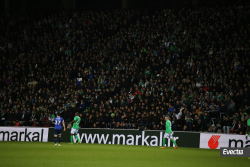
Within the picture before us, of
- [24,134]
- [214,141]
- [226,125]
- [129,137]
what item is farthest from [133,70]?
[214,141]

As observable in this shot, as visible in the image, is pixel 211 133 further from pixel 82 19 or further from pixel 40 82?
pixel 82 19

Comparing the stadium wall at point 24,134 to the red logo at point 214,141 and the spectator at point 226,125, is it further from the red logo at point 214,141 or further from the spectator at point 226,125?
the spectator at point 226,125

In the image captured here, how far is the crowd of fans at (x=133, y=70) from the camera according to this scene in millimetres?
24906

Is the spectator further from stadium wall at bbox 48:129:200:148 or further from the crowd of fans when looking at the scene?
stadium wall at bbox 48:129:200:148

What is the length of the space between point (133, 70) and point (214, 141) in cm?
1048

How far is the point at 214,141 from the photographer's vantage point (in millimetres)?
21641

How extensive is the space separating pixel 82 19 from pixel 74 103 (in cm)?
1181

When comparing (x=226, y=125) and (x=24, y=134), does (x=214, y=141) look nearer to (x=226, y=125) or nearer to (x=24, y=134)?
(x=226, y=125)

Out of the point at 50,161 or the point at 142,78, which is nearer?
the point at 50,161

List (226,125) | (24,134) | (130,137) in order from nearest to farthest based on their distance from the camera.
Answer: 1. (226,125)
2. (130,137)
3. (24,134)

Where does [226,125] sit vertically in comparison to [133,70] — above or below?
below

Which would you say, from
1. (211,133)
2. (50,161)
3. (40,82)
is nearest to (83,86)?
(40,82)

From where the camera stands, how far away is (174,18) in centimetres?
3231

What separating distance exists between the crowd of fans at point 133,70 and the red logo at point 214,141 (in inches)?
54.1
